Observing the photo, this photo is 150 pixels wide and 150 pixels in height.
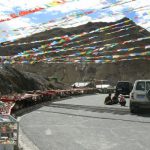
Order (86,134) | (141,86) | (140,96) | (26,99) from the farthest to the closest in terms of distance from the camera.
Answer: (26,99)
(141,86)
(140,96)
(86,134)

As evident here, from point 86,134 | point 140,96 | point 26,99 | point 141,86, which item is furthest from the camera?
point 26,99

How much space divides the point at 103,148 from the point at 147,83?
35.5 feet

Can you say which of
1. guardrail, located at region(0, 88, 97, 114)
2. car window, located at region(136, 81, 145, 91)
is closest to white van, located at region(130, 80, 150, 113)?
car window, located at region(136, 81, 145, 91)

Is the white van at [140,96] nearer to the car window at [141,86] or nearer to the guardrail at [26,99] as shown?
the car window at [141,86]

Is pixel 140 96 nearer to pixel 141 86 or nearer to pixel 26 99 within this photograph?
pixel 141 86

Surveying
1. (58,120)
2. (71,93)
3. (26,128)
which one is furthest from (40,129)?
(71,93)

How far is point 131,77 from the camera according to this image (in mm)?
136875

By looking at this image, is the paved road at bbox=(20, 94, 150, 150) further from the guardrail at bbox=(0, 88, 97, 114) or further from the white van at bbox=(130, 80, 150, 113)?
the white van at bbox=(130, 80, 150, 113)

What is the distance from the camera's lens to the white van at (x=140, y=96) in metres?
19.6

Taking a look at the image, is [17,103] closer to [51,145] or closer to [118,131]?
[118,131]

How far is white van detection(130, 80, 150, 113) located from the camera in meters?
19.6

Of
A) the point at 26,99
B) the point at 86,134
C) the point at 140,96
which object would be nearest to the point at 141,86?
the point at 140,96

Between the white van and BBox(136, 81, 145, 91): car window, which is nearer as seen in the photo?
the white van

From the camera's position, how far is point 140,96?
65.4 feet
